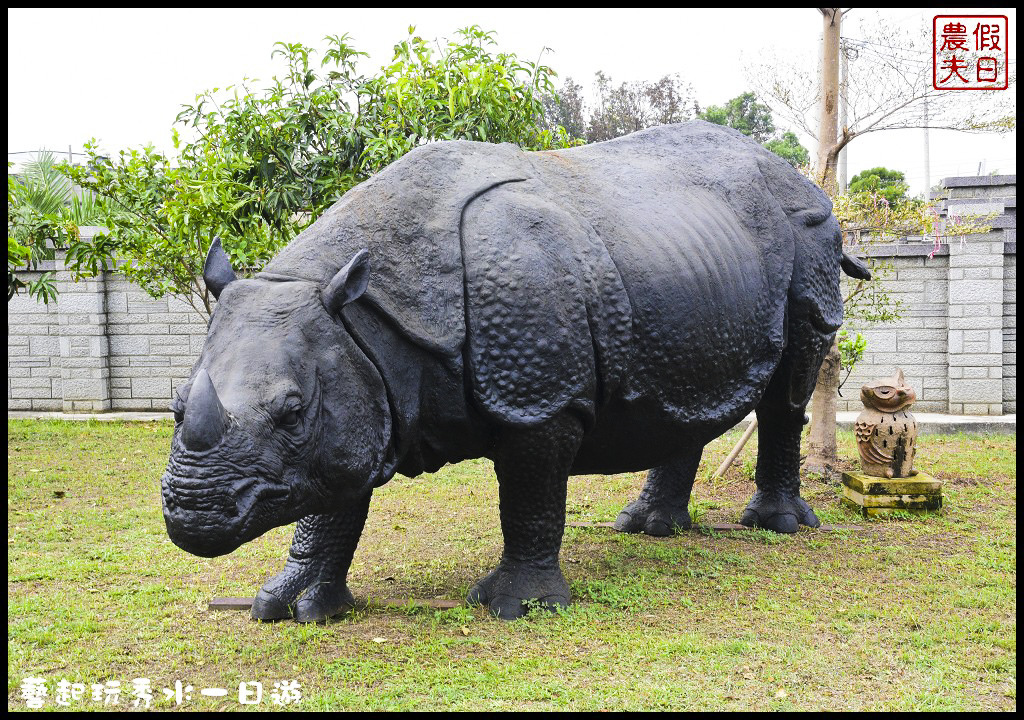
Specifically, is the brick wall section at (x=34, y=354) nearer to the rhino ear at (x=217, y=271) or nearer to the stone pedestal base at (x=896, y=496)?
the rhino ear at (x=217, y=271)

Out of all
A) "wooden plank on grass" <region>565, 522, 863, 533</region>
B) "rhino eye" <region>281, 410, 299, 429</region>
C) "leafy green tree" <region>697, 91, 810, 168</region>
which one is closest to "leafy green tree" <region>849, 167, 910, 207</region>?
"leafy green tree" <region>697, 91, 810, 168</region>

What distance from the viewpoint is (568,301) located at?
446cm

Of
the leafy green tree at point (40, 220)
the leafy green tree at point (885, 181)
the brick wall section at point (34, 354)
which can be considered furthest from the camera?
the leafy green tree at point (885, 181)

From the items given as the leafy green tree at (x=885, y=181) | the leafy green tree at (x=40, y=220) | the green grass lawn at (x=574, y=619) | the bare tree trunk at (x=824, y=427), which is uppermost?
the leafy green tree at (x=885, y=181)

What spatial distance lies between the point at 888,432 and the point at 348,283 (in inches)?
172

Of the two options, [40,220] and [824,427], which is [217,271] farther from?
[40,220]

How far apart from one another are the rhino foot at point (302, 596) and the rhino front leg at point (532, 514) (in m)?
0.68

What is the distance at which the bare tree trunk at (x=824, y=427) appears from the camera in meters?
8.31

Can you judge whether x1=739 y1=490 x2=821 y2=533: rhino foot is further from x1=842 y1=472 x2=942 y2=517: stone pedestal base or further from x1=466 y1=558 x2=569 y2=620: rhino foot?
x1=466 y1=558 x2=569 y2=620: rhino foot

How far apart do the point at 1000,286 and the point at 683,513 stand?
6442mm

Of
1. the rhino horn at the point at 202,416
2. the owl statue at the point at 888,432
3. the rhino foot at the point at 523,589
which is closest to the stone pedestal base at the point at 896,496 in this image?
the owl statue at the point at 888,432

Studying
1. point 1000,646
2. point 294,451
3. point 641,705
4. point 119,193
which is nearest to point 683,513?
point 1000,646

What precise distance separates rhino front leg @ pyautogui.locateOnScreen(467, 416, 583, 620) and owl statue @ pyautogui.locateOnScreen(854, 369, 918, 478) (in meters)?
3.11

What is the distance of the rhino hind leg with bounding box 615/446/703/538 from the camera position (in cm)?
645
